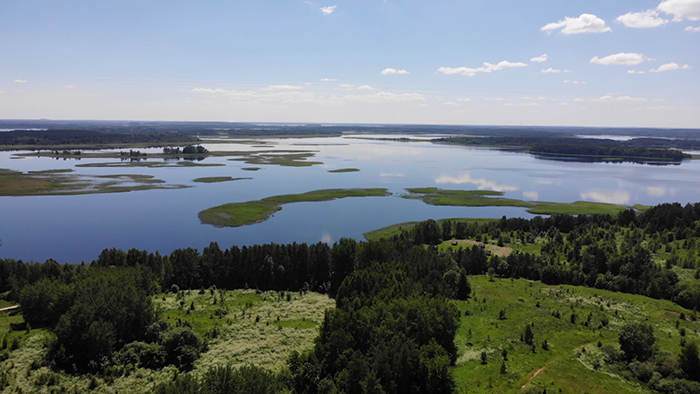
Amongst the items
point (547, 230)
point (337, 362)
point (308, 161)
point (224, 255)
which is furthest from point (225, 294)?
point (308, 161)

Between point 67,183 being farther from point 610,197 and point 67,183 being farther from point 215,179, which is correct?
point 610,197

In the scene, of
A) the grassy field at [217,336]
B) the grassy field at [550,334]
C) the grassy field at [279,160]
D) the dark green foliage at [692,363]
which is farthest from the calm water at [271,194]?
the dark green foliage at [692,363]

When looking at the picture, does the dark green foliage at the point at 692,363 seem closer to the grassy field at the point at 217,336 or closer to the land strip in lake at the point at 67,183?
the grassy field at the point at 217,336

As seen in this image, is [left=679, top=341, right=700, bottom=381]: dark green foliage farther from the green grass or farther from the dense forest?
the green grass

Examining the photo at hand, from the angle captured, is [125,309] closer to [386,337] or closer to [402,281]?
[386,337]

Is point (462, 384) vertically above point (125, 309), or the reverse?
point (125, 309)

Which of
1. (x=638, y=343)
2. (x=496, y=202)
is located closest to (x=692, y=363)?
(x=638, y=343)
